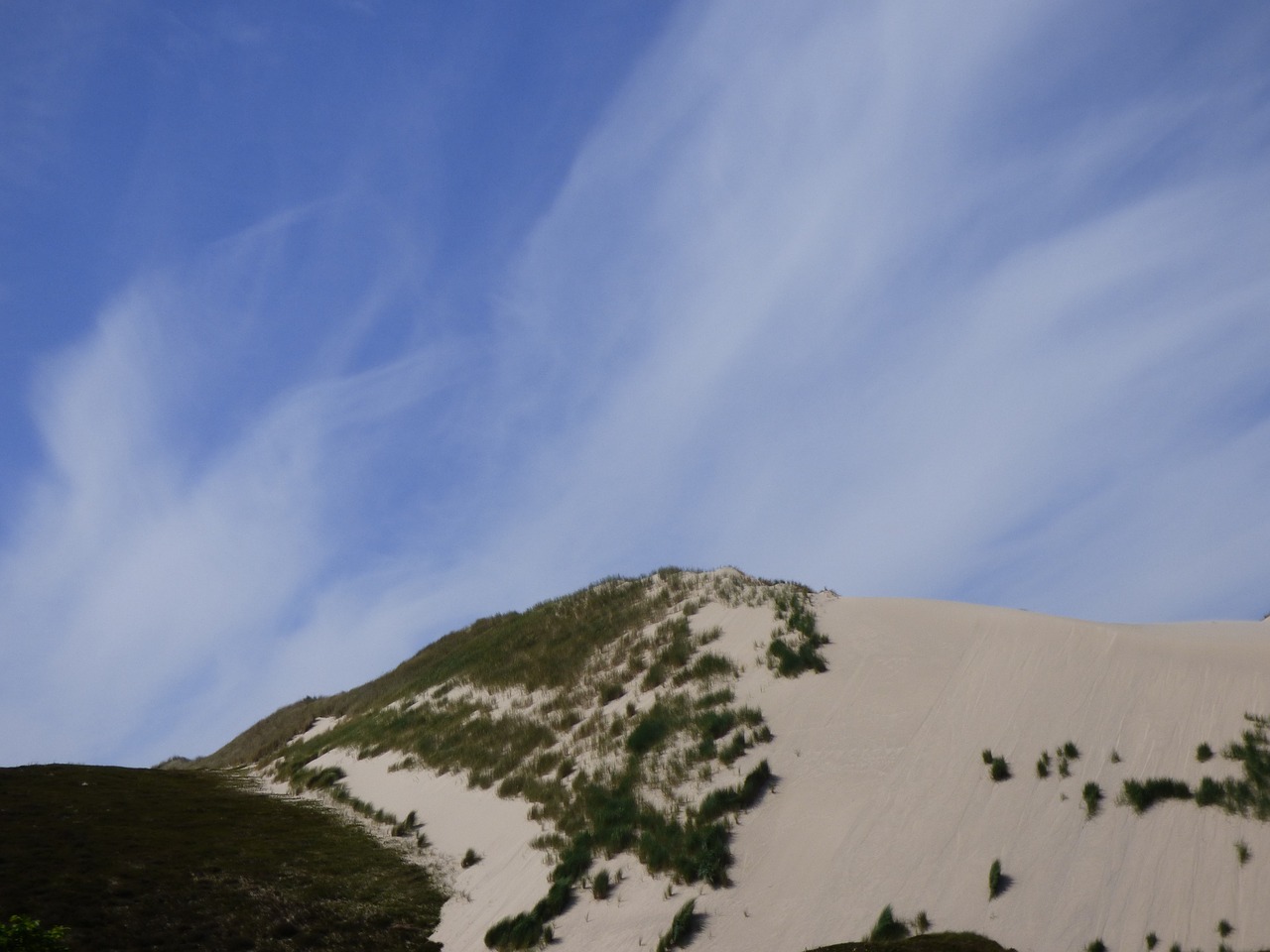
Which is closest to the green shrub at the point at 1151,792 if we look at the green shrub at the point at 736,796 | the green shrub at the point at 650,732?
the green shrub at the point at 736,796

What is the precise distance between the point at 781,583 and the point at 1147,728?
1638 cm

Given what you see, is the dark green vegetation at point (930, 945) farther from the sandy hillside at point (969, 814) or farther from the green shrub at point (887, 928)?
the green shrub at point (887, 928)

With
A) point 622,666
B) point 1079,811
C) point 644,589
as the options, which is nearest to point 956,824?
point 1079,811

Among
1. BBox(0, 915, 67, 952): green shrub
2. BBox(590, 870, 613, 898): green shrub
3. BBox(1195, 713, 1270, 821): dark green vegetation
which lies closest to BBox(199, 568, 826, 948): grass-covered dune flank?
BBox(590, 870, 613, 898): green shrub

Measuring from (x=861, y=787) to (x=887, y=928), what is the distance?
3999mm

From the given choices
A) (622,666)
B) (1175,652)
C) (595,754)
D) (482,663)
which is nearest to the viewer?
(1175,652)

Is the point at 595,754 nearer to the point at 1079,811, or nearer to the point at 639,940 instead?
the point at 639,940

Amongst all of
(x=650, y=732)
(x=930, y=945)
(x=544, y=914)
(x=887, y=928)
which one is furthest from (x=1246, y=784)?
(x=650, y=732)

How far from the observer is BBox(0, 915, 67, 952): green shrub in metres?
10.1

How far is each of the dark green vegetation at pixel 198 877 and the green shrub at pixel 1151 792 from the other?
11.9 meters

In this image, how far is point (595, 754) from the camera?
2203 cm

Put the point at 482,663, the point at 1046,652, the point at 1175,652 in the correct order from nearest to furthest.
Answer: the point at 1175,652, the point at 1046,652, the point at 482,663

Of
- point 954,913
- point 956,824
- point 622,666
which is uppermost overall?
point 622,666

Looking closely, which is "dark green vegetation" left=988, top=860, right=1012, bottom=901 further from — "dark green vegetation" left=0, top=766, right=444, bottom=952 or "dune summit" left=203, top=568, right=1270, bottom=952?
"dark green vegetation" left=0, top=766, right=444, bottom=952
